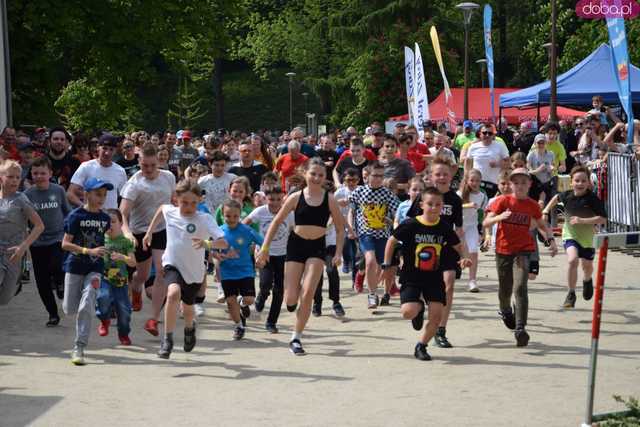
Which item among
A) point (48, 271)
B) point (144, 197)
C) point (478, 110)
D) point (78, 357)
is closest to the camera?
point (78, 357)

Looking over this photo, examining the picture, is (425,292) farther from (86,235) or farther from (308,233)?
(86,235)

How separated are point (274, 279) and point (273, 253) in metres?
0.32

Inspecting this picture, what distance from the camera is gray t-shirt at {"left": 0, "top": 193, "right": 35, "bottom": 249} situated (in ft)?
36.1

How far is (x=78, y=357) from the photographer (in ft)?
32.0

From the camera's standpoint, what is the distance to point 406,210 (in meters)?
11.9

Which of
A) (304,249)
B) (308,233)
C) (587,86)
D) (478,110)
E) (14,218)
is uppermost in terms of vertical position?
(478,110)

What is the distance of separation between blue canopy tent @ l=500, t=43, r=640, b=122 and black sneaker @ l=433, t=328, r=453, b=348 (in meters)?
20.5

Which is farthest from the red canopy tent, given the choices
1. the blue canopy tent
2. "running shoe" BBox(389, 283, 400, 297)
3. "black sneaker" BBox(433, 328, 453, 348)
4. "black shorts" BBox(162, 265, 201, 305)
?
"black shorts" BBox(162, 265, 201, 305)

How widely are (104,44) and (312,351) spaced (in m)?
21.7

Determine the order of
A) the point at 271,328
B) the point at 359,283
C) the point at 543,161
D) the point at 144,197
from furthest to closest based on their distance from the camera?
the point at 543,161 < the point at 359,283 < the point at 144,197 < the point at 271,328

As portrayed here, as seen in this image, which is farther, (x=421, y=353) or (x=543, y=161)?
(x=543, y=161)

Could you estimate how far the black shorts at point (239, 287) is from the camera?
11.6 metres

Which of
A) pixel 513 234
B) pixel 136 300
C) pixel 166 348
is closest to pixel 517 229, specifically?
pixel 513 234

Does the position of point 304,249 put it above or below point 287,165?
below
